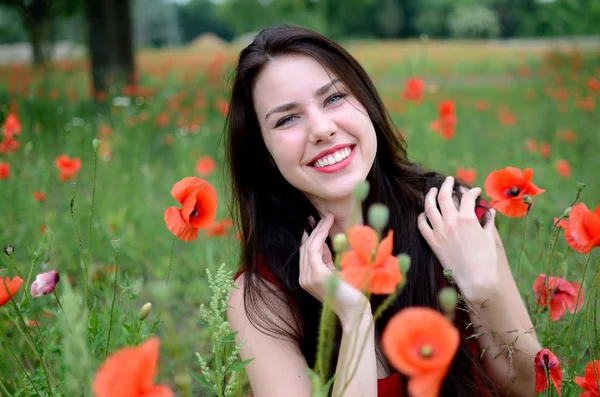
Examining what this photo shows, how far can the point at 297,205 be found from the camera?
1.79 meters

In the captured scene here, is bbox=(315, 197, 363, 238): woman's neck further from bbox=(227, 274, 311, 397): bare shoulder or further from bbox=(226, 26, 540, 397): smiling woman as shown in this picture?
bbox=(227, 274, 311, 397): bare shoulder

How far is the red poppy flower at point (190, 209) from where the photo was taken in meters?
1.25

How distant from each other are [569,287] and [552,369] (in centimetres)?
30

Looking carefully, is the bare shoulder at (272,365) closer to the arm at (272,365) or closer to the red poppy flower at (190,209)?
the arm at (272,365)

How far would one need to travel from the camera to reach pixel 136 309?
2.31 m

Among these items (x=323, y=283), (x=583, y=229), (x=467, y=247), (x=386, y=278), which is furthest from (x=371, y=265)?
(x=467, y=247)

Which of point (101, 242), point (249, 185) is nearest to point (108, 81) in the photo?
point (101, 242)

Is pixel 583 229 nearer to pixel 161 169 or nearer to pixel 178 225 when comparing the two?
pixel 178 225

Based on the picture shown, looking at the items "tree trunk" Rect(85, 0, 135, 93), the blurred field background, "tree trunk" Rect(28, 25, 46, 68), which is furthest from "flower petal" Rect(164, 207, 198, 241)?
"tree trunk" Rect(85, 0, 135, 93)

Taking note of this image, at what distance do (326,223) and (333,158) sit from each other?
6.6 inches

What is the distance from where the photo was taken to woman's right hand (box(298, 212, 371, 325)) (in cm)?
118

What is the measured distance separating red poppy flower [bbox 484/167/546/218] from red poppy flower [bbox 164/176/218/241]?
658 mm

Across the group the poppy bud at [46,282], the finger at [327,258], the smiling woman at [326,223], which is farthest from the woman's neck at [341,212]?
the poppy bud at [46,282]

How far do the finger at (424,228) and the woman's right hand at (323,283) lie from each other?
244mm
